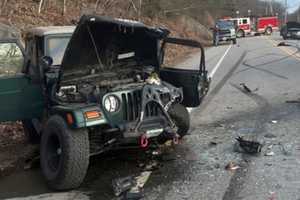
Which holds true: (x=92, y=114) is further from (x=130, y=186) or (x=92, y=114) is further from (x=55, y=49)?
(x=55, y=49)

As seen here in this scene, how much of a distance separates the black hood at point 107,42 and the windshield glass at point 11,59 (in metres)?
2.03

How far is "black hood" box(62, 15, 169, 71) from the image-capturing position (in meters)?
6.12

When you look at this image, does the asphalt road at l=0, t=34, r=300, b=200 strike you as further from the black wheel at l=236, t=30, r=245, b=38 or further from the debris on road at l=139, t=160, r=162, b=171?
the black wheel at l=236, t=30, r=245, b=38

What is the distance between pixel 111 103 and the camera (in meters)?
6.20

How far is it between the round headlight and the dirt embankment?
1.86 meters

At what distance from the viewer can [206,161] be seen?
6.72 meters

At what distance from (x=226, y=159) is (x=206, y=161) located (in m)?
0.26

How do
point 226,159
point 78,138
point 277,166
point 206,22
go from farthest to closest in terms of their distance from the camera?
point 206,22, point 226,159, point 277,166, point 78,138

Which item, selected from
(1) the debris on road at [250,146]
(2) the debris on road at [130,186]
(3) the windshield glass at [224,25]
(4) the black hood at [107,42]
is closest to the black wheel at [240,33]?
(3) the windshield glass at [224,25]

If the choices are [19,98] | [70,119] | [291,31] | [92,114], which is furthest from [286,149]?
[291,31]

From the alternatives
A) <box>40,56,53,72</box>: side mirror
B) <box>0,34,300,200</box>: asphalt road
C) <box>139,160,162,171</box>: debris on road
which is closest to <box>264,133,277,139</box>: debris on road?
<box>0,34,300,200</box>: asphalt road

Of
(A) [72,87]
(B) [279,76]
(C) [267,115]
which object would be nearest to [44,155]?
(A) [72,87]

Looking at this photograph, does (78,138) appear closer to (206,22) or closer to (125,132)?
(125,132)

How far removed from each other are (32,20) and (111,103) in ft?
53.7
